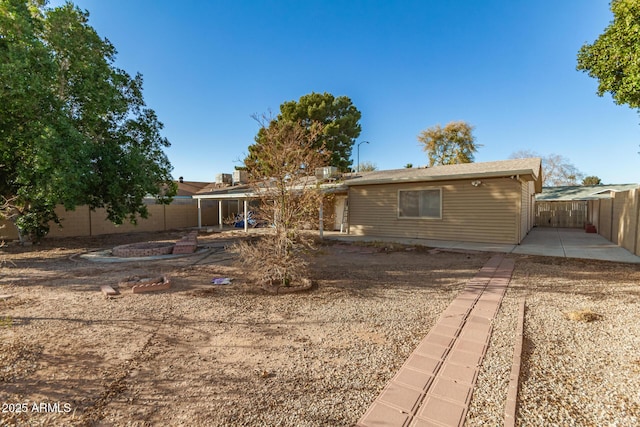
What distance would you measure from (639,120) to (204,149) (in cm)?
1825

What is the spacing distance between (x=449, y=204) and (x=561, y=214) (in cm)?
1393

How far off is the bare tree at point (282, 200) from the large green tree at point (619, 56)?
7303 mm

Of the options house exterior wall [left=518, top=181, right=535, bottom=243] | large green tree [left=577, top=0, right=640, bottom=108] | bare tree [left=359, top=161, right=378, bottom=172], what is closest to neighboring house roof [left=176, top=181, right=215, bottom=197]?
bare tree [left=359, top=161, right=378, bottom=172]

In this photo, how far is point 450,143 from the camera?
27.8m

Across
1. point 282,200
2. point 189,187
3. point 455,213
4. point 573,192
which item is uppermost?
point 189,187

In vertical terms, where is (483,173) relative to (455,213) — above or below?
above

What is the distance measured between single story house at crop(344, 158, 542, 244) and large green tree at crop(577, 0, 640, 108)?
9.02 feet

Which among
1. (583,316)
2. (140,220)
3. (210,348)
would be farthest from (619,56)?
(140,220)

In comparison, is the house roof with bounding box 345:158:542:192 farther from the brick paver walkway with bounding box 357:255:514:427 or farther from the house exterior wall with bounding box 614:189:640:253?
the brick paver walkway with bounding box 357:255:514:427

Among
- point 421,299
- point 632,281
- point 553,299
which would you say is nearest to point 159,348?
point 421,299

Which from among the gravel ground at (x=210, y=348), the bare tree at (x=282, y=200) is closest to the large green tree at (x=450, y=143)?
the gravel ground at (x=210, y=348)

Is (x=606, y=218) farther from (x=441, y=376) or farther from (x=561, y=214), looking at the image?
(x=441, y=376)

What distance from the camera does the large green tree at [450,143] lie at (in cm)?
2725

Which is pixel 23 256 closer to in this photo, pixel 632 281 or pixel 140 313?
pixel 140 313
